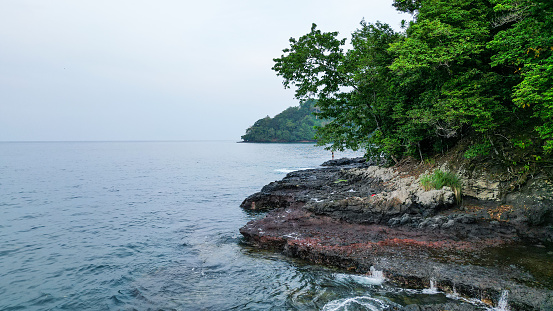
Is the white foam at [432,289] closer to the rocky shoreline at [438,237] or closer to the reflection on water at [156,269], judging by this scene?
the rocky shoreline at [438,237]

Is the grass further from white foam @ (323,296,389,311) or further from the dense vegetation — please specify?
the dense vegetation

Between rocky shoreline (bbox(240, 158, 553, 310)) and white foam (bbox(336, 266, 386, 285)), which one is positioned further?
white foam (bbox(336, 266, 386, 285))

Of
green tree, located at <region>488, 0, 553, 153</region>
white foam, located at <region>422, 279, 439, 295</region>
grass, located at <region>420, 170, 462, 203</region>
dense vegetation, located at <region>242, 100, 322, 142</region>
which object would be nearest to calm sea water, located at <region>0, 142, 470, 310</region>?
white foam, located at <region>422, 279, 439, 295</region>

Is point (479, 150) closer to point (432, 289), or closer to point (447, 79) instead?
point (447, 79)

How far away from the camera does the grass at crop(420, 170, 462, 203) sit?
13805mm

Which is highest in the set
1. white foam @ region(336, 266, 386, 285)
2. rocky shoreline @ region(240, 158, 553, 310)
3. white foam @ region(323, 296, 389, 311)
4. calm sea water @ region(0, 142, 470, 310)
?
rocky shoreline @ region(240, 158, 553, 310)

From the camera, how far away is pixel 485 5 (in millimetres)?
14578

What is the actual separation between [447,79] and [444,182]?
555cm

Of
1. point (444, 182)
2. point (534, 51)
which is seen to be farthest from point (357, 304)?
point (534, 51)

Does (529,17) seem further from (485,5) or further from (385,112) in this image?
(385,112)

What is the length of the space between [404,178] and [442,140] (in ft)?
10.9

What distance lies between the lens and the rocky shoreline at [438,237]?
27.6ft

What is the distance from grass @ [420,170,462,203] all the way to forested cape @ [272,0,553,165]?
152cm

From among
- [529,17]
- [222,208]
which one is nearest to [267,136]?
[222,208]
